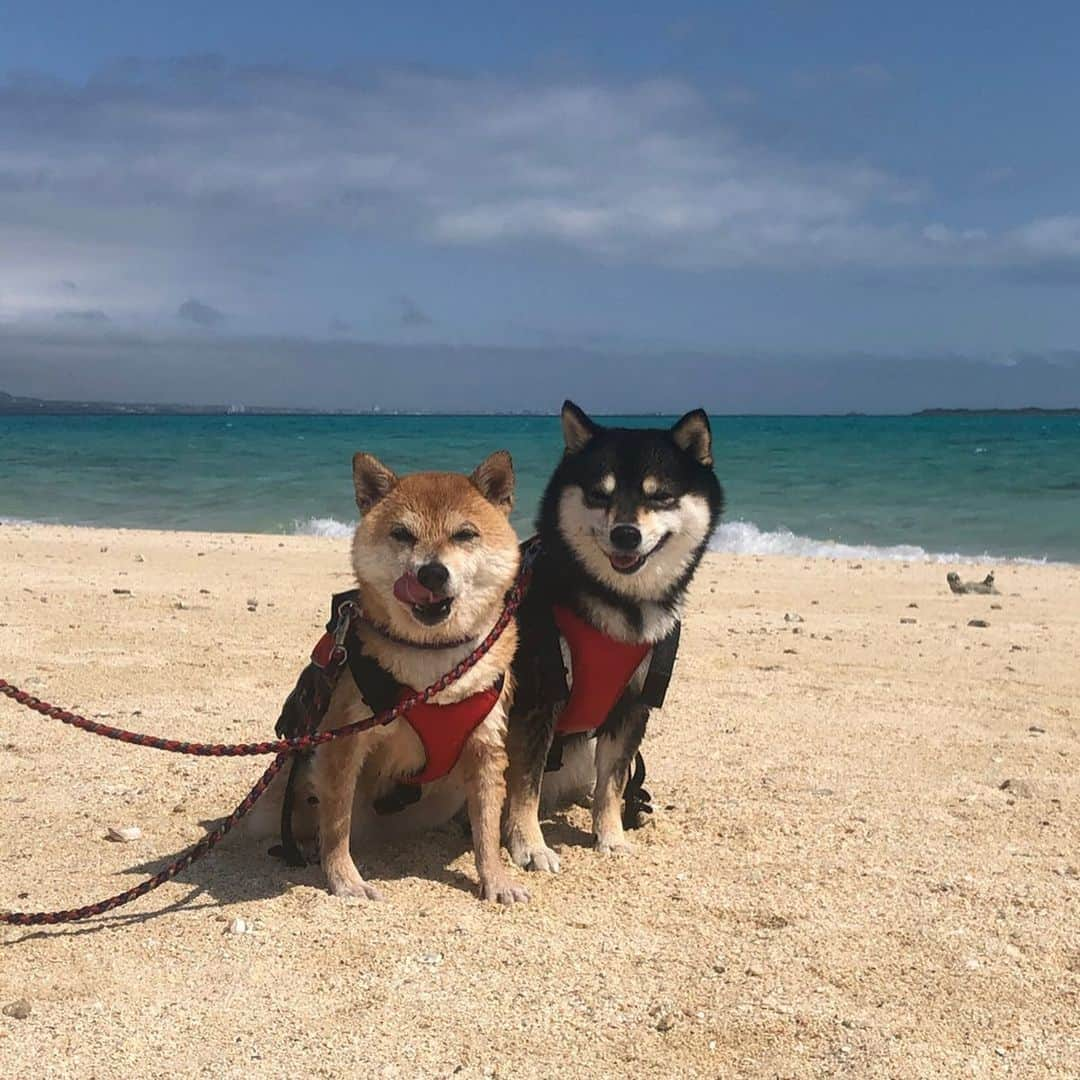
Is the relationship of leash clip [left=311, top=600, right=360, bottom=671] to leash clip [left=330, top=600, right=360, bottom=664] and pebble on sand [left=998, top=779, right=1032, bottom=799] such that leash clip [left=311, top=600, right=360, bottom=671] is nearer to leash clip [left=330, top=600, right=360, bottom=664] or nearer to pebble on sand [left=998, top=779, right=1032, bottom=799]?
leash clip [left=330, top=600, right=360, bottom=664]

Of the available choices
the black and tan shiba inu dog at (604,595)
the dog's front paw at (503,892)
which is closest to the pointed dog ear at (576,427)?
the black and tan shiba inu dog at (604,595)

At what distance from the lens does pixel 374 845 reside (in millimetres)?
4480

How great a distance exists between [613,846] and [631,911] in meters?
0.63

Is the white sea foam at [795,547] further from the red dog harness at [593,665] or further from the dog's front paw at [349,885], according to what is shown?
the dog's front paw at [349,885]

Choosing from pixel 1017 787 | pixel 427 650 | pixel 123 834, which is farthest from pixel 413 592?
pixel 1017 787

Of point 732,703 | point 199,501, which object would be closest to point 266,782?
point 732,703

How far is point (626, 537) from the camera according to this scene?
419 centimetres

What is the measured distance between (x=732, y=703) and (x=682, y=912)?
3151 mm

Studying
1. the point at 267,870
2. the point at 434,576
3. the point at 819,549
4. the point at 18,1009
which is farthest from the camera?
the point at 819,549

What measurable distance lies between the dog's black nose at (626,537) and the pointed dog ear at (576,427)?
53 cm

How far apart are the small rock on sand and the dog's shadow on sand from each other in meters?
0.43

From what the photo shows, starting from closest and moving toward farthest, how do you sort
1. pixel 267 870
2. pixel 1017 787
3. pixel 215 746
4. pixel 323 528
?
pixel 215 746, pixel 267 870, pixel 1017 787, pixel 323 528

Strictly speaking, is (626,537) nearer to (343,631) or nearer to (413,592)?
(413,592)

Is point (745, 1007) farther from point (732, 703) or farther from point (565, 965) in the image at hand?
point (732, 703)
